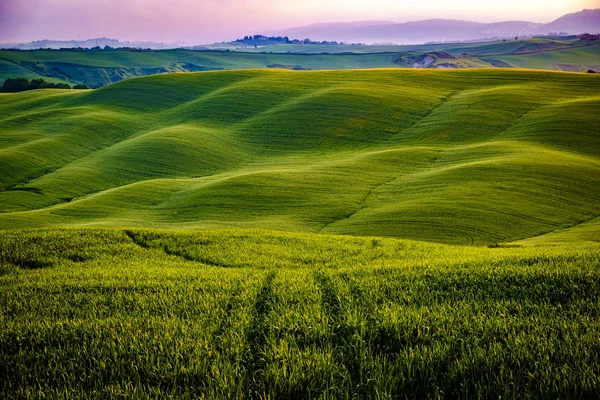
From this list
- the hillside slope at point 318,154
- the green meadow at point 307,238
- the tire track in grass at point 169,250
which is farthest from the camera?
the hillside slope at point 318,154

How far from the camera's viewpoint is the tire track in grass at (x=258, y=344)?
209 inches

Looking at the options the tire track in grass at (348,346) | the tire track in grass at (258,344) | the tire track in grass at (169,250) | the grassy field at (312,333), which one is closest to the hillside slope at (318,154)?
the tire track in grass at (169,250)

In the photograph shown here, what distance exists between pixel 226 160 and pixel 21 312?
48642 millimetres

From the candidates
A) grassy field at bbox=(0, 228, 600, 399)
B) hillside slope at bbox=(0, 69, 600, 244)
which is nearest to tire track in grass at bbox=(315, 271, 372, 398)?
grassy field at bbox=(0, 228, 600, 399)

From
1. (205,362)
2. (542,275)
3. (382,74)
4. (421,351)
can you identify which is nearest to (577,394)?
(421,351)

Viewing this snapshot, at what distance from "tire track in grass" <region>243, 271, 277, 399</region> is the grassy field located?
3cm

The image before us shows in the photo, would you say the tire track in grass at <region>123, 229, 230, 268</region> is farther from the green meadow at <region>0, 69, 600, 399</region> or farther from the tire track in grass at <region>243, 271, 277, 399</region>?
the tire track in grass at <region>243, 271, 277, 399</region>

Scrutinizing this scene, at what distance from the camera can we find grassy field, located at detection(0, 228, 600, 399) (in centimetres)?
527

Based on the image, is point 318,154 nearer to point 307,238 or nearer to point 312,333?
point 307,238

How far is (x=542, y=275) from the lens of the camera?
30.8 feet

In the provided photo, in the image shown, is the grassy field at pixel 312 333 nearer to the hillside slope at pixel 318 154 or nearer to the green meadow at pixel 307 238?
the green meadow at pixel 307 238

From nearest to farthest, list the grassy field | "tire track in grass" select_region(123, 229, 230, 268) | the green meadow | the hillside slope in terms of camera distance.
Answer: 1. the grassy field
2. the green meadow
3. "tire track in grass" select_region(123, 229, 230, 268)
4. the hillside slope

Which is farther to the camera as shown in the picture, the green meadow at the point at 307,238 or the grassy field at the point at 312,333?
the green meadow at the point at 307,238

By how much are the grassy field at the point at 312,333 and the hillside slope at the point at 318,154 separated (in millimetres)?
20160
